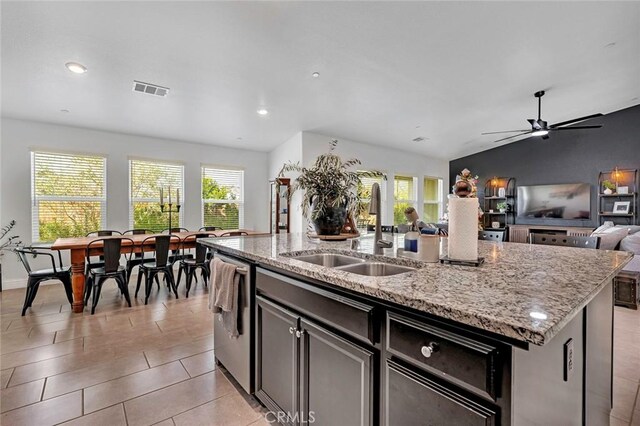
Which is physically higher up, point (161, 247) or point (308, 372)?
point (161, 247)

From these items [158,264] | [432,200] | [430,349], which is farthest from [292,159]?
[430,349]

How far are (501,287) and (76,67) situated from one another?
419cm

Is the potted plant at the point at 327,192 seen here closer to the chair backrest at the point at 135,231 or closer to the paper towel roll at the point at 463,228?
the paper towel roll at the point at 463,228

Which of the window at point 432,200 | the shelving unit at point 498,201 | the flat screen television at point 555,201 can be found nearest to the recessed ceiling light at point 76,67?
the window at point 432,200

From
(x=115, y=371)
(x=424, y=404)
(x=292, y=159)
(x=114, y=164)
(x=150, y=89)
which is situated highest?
(x=150, y=89)

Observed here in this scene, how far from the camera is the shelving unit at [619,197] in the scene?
623 cm

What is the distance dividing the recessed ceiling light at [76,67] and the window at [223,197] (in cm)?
299

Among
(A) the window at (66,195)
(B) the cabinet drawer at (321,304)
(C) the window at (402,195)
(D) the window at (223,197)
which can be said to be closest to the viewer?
(B) the cabinet drawer at (321,304)

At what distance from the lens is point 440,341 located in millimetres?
861

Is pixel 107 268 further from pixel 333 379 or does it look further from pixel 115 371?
pixel 333 379

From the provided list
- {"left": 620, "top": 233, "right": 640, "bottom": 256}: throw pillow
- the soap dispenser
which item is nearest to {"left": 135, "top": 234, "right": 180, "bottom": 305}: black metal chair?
the soap dispenser

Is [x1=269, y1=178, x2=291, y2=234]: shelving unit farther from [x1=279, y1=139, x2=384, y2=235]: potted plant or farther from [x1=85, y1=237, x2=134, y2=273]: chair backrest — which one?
[x1=279, y1=139, x2=384, y2=235]: potted plant

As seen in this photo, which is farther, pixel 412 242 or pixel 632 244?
pixel 632 244

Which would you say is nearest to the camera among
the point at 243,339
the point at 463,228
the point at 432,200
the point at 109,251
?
A: the point at 463,228
